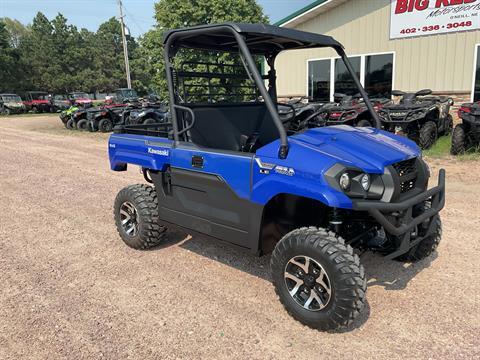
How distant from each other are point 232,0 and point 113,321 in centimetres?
1941

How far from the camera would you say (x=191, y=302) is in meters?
3.37

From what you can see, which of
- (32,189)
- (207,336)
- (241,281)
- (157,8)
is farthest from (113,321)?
(157,8)

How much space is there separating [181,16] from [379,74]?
10.8 m

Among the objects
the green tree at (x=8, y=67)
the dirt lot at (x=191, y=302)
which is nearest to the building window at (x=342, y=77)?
the dirt lot at (x=191, y=302)

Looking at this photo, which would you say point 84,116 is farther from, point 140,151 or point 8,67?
point 8,67

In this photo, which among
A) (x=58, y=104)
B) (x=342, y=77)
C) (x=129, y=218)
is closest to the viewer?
(x=129, y=218)

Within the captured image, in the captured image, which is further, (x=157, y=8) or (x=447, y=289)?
(x=157, y=8)

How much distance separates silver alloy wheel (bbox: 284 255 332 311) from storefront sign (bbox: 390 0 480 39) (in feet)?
36.7

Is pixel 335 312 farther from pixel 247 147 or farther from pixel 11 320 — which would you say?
pixel 11 320

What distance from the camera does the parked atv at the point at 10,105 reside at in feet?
105

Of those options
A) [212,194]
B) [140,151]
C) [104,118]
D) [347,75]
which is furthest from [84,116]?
[212,194]

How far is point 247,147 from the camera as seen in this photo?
407cm

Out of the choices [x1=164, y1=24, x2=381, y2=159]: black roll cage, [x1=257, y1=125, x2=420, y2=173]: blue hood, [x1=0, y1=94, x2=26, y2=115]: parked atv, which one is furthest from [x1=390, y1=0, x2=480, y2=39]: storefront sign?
[x1=0, y1=94, x2=26, y2=115]: parked atv

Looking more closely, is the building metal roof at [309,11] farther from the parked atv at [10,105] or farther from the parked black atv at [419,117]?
the parked atv at [10,105]
